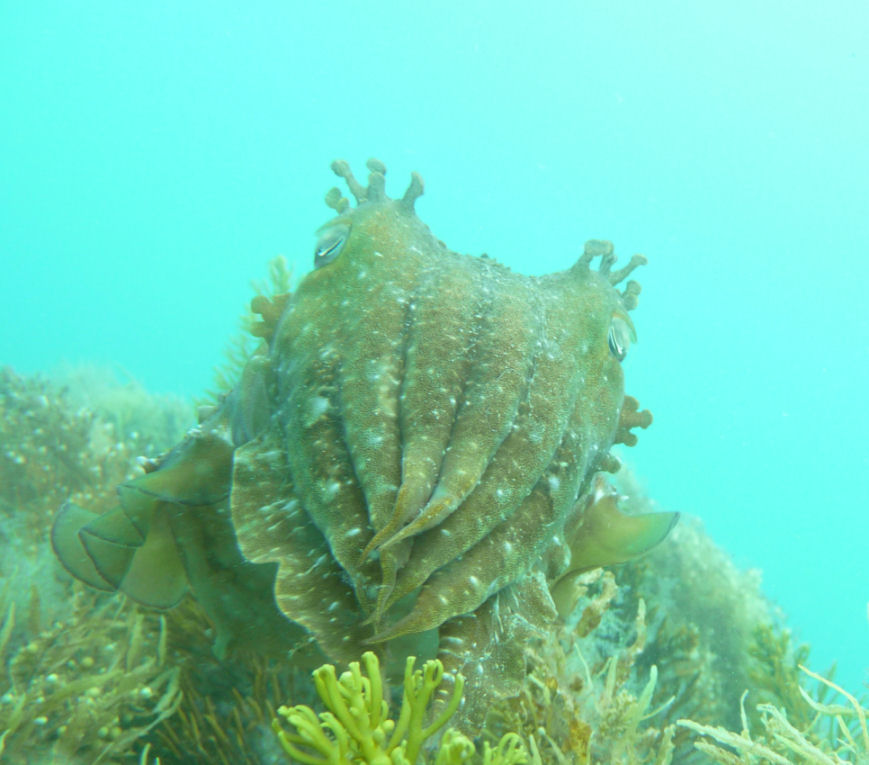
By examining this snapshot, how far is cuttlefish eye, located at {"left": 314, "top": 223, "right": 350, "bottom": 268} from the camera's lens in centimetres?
286

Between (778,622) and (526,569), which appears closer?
(526,569)

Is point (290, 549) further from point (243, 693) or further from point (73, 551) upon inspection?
point (243, 693)

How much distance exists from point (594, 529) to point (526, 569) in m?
0.73

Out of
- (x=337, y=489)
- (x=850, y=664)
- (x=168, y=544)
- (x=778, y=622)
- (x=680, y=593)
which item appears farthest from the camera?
(x=850, y=664)

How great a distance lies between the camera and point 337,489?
1.94 m

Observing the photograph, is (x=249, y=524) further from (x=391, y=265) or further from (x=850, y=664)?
(x=850, y=664)

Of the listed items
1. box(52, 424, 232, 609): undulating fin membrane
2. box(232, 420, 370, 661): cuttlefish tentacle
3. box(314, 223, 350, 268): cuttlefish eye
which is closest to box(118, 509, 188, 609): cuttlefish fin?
box(52, 424, 232, 609): undulating fin membrane

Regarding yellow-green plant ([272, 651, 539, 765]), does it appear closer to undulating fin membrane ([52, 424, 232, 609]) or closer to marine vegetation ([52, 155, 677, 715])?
marine vegetation ([52, 155, 677, 715])

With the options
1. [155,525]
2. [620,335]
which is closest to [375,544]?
[155,525]

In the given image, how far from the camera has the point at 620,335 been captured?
3043 mm

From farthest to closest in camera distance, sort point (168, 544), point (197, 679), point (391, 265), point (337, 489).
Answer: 1. point (197, 679)
2. point (391, 265)
3. point (168, 544)
4. point (337, 489)

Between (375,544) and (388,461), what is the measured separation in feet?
0.97

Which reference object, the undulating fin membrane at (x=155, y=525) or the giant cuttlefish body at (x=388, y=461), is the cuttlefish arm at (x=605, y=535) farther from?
A: the undulating fin membrane at (x=155, y=525)

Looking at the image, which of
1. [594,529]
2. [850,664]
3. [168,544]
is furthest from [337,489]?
[850,664]
